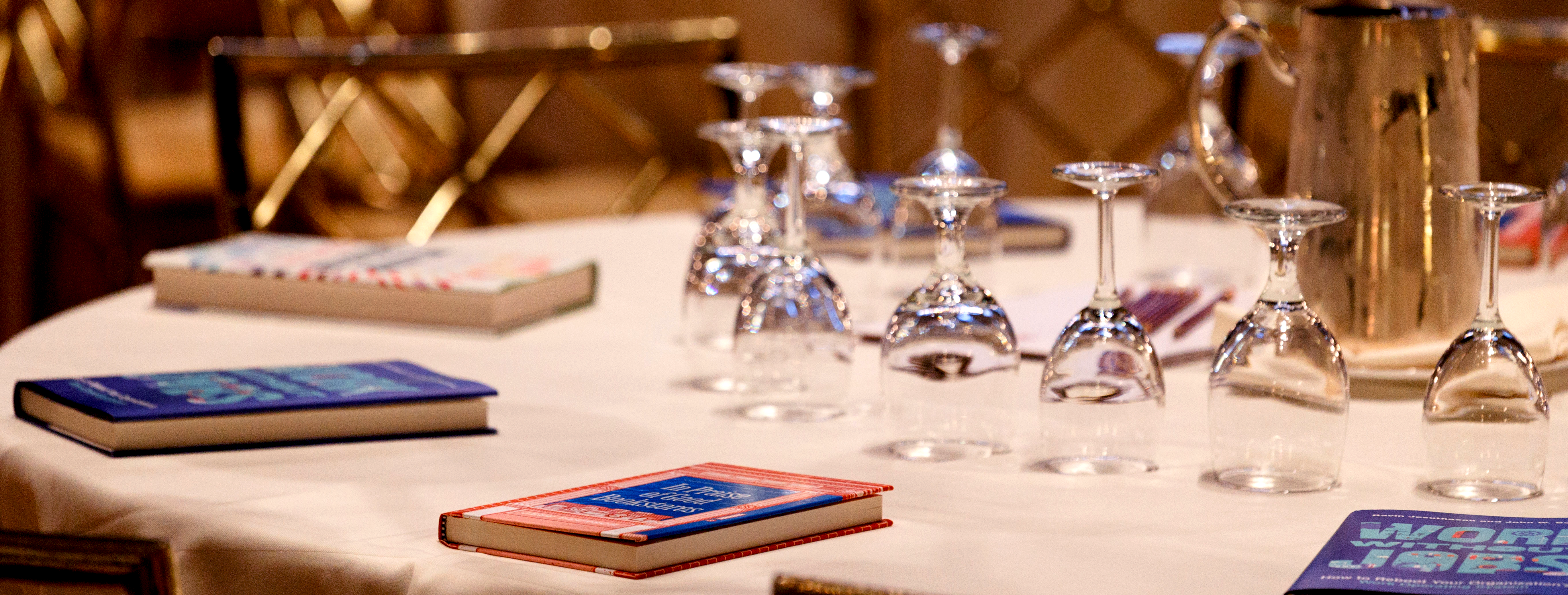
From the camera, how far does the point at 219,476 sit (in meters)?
0.97

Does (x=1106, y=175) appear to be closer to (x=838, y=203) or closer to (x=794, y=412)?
(x=794, y=412)

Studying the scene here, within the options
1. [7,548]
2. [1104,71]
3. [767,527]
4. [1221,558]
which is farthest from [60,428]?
[1104,71]

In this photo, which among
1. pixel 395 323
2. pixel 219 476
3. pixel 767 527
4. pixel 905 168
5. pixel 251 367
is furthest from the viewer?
pixel 905 168

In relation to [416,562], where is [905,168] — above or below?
above

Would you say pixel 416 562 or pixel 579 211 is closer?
pixel 416 562

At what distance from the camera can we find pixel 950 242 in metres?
0.96

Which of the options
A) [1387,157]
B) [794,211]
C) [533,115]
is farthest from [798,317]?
[533,115]

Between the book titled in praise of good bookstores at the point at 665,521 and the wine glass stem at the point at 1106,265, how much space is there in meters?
0.17

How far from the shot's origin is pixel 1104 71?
4305 millimetres

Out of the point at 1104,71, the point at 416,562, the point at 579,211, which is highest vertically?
the point at 1104,71

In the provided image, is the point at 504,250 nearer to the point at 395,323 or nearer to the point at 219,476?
the point at 395,323

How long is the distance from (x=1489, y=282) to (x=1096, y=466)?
0.81 ft

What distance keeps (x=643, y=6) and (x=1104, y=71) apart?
4.12 ft

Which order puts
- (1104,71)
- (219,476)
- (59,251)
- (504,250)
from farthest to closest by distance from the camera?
(1104,71) < (59,251) < (504,250) < (219,476)
